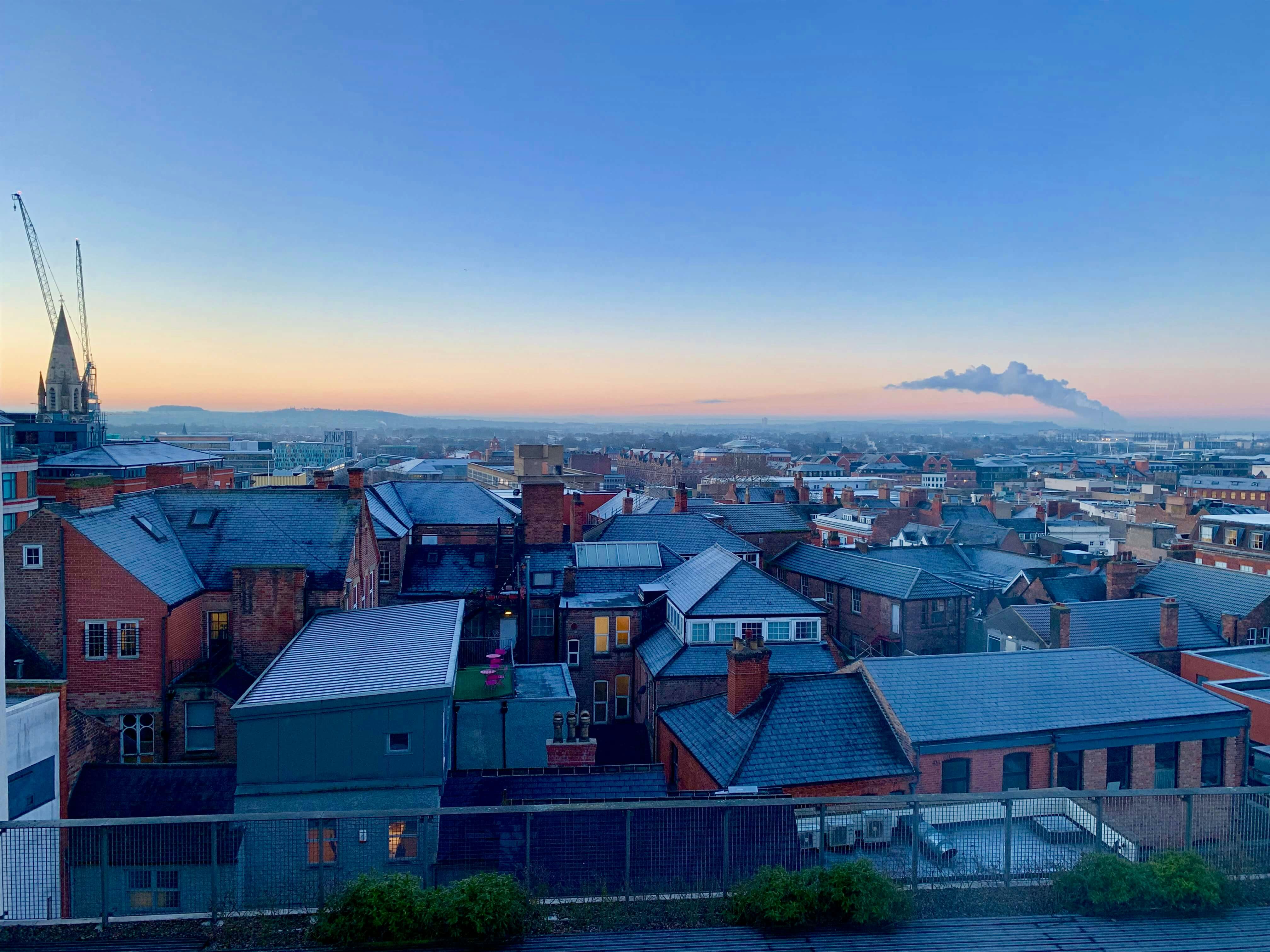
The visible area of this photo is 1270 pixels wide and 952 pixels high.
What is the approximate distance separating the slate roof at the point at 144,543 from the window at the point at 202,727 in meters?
3.71

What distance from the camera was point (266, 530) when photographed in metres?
32.5

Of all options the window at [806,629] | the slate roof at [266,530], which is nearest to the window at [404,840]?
the slate roof at [266,530]

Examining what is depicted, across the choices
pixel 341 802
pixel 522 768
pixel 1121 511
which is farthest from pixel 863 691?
pixel 1121 511

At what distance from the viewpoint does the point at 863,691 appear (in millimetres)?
25797

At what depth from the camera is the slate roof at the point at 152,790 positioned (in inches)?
914

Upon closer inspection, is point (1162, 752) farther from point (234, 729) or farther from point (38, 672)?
point (38, 672)

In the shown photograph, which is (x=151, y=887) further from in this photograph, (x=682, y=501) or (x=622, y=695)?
(x=682, y=501)

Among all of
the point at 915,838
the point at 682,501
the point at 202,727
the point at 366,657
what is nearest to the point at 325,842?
the point at 366,657

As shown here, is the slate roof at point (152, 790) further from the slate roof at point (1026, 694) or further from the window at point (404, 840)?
the slate roof at point (1026, 694)

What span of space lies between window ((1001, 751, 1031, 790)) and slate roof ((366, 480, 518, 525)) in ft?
106

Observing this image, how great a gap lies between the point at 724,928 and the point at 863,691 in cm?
1394

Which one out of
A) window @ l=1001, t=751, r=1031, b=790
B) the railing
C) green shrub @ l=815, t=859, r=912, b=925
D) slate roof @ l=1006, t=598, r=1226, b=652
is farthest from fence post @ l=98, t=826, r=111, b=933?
slate roof @ l=1006, t=598, r=1226, b=652

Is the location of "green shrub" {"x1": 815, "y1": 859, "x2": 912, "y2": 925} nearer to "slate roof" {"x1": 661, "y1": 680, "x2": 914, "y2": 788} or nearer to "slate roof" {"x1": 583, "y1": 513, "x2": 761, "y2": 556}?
"slate roof" {"x1": 661, "y1": 680, "x2": 914, "y2": 788}

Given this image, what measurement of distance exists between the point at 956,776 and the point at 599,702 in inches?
718
